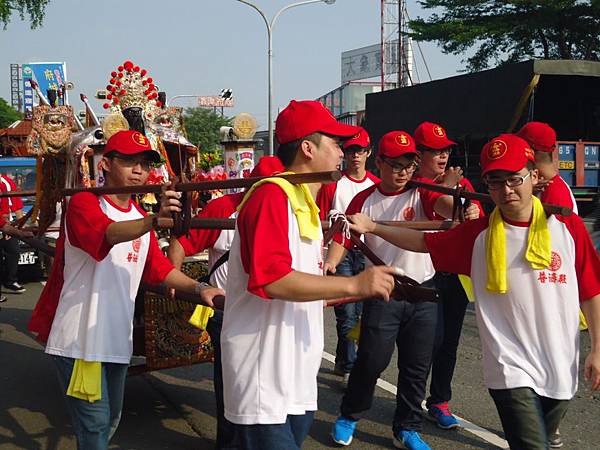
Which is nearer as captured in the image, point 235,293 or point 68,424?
point 235,293

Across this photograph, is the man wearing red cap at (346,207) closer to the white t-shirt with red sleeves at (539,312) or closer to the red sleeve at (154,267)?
the red sleeve at (154,267)

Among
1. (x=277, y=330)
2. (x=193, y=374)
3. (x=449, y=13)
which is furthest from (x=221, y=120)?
(x=277, y=330)

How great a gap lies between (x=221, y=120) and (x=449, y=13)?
37428 mm

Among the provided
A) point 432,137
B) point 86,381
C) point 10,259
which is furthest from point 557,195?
point 10,259

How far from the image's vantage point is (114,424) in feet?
12.8

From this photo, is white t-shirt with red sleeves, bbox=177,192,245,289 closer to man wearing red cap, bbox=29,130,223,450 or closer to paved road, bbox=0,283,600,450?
man wearing red cap, bbox=29,130,223,450

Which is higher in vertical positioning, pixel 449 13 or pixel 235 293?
pixel 449 13

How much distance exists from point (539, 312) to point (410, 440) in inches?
71.7

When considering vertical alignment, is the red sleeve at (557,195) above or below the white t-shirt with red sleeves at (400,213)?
above

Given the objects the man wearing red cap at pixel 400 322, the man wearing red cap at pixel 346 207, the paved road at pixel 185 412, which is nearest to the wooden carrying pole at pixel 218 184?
the man wearing red cap at pixel 400 322

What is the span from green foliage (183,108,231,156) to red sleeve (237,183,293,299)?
5304cm

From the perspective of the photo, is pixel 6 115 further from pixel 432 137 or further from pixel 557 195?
pixel 557 195

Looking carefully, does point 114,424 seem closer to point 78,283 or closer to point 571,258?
point 78,283

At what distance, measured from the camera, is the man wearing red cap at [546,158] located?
181 inches
